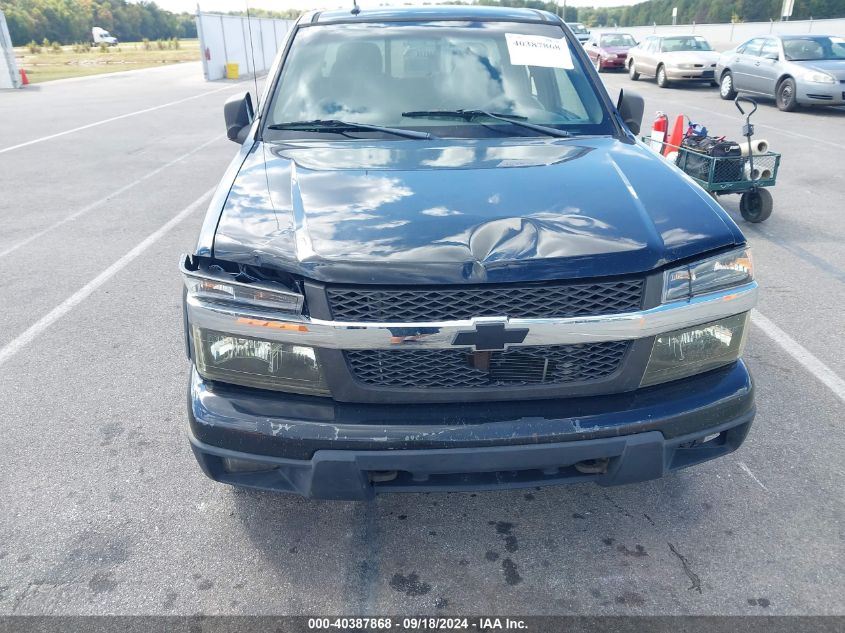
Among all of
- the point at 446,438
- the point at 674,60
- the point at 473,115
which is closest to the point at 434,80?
the point at 473,115

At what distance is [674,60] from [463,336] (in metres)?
20.2

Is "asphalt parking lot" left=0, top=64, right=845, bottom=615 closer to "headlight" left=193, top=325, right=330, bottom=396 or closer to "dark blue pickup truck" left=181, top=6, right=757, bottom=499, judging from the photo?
"dark blue pickup truck" left=181, top=6, right=757, bottom=499

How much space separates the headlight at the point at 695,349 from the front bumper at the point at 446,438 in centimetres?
6

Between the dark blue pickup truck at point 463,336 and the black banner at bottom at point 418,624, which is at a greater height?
the dark blue pickup truck at point 463,336

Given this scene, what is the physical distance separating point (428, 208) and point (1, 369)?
10.1ft

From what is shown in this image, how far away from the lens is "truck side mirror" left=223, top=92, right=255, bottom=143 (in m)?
3.83

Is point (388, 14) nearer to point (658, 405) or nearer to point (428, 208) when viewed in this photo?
point (428, 208)

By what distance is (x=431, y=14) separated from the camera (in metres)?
3.92

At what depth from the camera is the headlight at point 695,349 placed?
7.48 ft

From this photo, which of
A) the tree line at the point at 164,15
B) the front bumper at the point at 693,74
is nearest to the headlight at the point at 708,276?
the front bumper at the point at 693,74

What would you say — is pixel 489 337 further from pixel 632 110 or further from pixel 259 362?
pixel 632 110

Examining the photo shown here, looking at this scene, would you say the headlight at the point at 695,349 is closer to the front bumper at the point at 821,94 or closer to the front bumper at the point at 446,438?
the front bumper at the point at 446,438

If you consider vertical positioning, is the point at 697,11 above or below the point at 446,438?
above

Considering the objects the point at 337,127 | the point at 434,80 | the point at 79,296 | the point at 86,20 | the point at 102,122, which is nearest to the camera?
the point at 337,127
